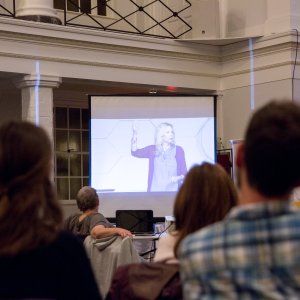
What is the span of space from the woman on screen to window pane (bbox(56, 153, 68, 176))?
3371 mm

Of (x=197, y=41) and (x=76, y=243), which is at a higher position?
(x=197, y=41)

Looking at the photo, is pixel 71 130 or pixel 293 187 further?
pixel 71 130

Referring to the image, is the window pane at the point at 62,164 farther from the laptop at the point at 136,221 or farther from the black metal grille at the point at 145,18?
the laptop at the point at 136,221

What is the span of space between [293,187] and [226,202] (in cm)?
97

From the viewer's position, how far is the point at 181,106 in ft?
34.1

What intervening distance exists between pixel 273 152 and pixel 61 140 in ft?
38.7

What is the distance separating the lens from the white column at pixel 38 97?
10.2 metres

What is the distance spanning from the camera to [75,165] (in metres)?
13.4

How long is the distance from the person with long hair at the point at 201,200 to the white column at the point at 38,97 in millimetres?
7588

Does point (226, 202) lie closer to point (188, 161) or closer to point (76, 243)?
point (76, 243)

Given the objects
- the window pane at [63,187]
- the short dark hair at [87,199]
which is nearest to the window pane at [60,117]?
the window pane at [63,187]

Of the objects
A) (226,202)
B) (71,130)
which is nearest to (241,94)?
(71,130)

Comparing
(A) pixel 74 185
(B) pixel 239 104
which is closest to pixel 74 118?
(A) pixel 74 185

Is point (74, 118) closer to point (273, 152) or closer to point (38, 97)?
point (38, 97)
